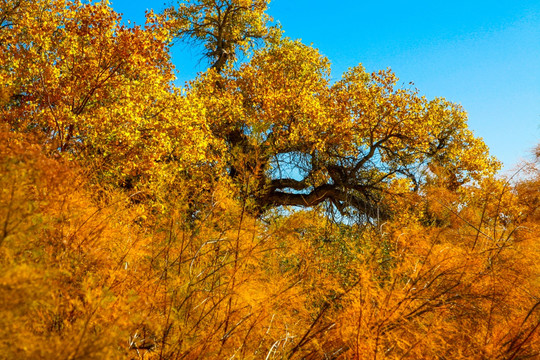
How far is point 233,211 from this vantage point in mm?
3766

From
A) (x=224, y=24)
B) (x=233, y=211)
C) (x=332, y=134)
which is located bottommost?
(x=233, y=211)

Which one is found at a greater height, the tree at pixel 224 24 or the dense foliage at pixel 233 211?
the tree at pixel 224 24

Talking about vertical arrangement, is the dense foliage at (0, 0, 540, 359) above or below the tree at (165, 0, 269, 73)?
below

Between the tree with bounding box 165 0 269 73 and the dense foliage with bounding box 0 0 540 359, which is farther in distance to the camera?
the tree with bounding box 165 0 269 73

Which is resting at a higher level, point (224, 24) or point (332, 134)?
point (224, 24)

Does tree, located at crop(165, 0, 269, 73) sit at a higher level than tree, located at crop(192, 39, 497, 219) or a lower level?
higher

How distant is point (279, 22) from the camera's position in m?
13.8

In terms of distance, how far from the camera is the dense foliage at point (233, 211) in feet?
5.62

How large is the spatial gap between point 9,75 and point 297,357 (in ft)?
25.5

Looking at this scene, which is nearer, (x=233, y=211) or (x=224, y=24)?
(x=233, y=211)

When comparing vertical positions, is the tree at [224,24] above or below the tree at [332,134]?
above

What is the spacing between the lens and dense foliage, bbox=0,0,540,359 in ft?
5.62

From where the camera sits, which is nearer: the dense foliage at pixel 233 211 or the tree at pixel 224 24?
the dense foliage at pixel 233 211

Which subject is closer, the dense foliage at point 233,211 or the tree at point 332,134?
the dense foliage at point 233,211
